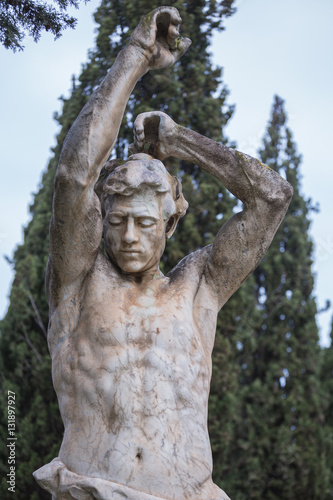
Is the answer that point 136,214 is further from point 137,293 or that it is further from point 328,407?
point 328,407

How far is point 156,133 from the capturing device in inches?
158

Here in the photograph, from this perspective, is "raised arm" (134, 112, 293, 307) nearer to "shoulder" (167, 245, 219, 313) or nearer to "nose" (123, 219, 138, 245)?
"shoulder" (167, 245, 219, 313)

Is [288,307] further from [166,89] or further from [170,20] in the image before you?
[170,20]

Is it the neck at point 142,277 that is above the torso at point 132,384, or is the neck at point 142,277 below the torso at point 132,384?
above

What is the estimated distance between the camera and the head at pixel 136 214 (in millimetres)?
3729

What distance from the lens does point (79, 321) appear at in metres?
3.71

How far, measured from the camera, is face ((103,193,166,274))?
372 cm

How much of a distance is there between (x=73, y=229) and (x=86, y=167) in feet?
1.01

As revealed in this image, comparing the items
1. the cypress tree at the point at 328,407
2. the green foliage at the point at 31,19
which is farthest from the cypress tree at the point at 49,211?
the cypress tree at the point at 328,407

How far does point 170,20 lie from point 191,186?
171 inches

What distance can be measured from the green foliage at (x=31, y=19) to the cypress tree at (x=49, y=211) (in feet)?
10.5

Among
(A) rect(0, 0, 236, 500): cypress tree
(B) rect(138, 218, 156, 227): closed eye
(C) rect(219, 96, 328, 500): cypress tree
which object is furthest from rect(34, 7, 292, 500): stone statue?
(C) rect(219, 96, 328, 500): cypress tree

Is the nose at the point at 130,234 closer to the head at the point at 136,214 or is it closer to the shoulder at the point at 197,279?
the head at the point at 136,214

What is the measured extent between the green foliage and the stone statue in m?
0.84
